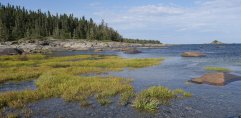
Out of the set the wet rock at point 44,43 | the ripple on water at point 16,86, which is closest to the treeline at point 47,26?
the wet rock at point 44,43

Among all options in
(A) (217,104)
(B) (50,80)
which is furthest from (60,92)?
(A) (217,104)

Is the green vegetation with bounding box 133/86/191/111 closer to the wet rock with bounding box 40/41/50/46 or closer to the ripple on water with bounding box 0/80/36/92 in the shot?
the ripple on water with bounding box 0/80/36/92

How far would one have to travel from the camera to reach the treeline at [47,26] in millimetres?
158375

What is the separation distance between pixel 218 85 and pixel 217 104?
8225mm

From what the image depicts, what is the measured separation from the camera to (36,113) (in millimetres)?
17750

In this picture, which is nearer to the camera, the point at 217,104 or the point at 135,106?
the point at 135,106

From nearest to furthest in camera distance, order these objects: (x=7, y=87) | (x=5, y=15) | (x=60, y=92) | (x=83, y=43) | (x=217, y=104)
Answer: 1. (x=217, y=104)
2. (x=60, y=92)
3. (x=7, y=87)
4. (x=83, y=43)
5. (x=5, y=15)

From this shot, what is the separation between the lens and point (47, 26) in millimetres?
171625

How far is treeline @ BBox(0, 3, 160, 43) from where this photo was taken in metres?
158

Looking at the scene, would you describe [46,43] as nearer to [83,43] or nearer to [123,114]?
[83,43]

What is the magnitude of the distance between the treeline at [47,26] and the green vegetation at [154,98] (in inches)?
5264

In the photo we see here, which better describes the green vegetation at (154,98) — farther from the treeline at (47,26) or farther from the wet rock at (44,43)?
the treeline at (47,26)

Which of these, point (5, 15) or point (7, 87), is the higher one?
point (5, 15)

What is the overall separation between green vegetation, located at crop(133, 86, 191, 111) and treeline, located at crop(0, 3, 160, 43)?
5264 inches
